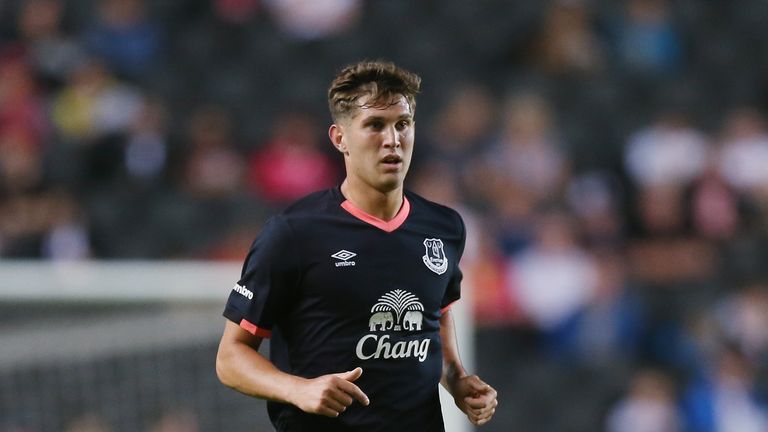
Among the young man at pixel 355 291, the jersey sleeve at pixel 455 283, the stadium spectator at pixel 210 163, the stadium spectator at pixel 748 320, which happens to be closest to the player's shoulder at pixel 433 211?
the jersey sleeve at pixel 455 283

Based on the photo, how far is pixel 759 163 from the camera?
1036cm

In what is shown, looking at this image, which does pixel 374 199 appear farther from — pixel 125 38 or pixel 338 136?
pixel 125 38

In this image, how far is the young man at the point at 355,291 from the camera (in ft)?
11.7

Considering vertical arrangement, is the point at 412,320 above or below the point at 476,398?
above

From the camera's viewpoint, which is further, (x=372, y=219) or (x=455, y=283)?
(x=455, y=283)

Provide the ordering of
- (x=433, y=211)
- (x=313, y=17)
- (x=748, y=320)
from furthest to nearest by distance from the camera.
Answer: (x=313, y=17) → (x=748, y=320) → (x=433, y=211)

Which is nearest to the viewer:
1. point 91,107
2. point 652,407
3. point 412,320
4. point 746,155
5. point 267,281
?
point 267,281

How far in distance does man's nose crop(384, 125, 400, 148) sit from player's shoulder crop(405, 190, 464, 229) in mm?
285

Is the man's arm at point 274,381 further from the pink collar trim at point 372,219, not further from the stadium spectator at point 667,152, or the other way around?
the stadium spectator at point 667,152

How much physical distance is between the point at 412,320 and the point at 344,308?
20cm

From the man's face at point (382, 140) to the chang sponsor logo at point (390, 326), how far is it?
291 mm

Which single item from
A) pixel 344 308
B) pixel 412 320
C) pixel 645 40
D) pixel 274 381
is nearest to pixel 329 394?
pixel 274 381

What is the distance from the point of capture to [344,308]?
3574 millimetres

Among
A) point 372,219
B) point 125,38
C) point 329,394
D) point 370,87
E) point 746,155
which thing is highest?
point 125,38
